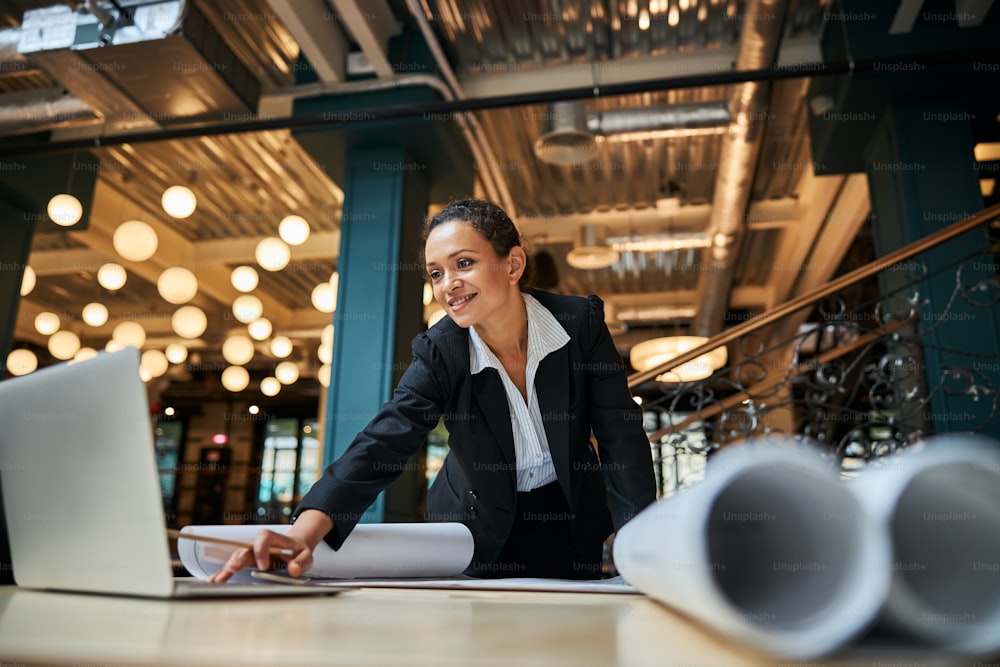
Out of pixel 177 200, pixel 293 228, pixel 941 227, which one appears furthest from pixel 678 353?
pixel 177 200

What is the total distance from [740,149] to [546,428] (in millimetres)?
4371

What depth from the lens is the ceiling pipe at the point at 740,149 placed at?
4.22 meters

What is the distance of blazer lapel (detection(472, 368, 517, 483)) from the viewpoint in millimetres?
1648

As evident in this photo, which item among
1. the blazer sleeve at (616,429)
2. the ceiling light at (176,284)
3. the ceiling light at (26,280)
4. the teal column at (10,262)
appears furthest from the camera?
the ceiling light at (26,280)

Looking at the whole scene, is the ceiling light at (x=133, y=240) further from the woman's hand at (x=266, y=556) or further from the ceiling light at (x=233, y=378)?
the woman's hand at (x=266, y=556)

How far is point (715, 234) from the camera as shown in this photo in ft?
22.2

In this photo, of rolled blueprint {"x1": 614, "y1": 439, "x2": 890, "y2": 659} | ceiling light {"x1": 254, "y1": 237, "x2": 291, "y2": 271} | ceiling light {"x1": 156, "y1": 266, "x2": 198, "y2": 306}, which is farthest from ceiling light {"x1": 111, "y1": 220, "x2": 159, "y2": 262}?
rolled blueprint {"x1": 614, "y1": 439, "x2": 890, "y2": 659}

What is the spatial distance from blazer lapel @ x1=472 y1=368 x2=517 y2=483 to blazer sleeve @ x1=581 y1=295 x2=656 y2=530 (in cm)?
21

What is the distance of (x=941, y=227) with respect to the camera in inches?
176

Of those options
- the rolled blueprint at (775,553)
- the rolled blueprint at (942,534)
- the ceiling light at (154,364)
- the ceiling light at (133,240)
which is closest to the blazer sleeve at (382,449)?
the rolled blueprint at (775,553)

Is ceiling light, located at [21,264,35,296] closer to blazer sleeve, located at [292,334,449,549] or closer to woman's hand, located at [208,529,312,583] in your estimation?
blazer sleeve, located at [292,334,449,549]

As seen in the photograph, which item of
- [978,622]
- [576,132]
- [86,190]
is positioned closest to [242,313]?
[86,190]

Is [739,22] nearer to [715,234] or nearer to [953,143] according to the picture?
→ [953,143]

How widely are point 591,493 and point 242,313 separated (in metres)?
5.58
